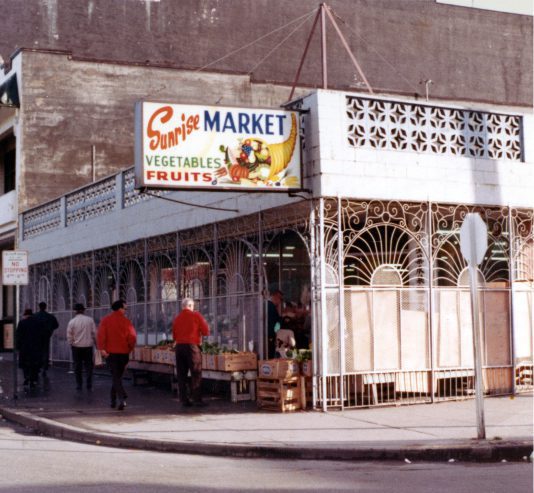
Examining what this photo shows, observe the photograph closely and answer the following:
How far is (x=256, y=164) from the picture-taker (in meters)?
15.2

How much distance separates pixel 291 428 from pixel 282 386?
2037 millimetres

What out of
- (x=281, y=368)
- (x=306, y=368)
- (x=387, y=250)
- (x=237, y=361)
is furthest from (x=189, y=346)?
(x=387, y=250)

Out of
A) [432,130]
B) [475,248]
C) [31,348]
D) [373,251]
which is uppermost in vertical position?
[432,130]

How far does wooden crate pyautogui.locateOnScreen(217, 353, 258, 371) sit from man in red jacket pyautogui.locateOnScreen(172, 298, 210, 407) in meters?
0.53

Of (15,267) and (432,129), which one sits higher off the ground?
(432,129)

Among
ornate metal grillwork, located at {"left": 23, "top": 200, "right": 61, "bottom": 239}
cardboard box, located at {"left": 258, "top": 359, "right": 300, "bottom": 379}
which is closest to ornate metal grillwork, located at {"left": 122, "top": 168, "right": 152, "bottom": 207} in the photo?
ornate metal grillwork, located at {"left": 23, "top": 200, "right": 61, "bottom": 239}

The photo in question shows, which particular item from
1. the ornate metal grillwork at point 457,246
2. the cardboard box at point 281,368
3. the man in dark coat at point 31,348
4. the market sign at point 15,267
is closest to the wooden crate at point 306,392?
the cardboard box at point 281,368

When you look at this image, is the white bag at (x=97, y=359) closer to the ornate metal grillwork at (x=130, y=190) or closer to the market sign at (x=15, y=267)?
the market sign at (x=15, y=267)

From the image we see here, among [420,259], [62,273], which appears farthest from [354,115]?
[62,273]

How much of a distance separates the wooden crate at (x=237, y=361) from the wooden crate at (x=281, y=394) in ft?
3.16

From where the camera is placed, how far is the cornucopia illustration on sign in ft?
49.6

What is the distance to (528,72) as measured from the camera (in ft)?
135

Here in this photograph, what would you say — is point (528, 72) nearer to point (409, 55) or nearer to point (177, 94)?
point (409, 55)

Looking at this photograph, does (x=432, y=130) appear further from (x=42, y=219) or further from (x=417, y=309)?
(x=42, y=219)
